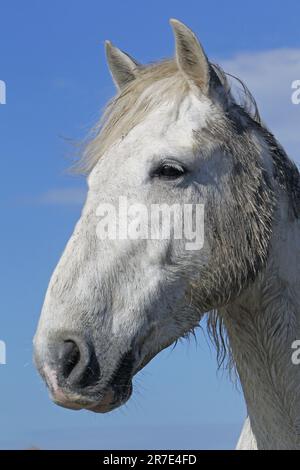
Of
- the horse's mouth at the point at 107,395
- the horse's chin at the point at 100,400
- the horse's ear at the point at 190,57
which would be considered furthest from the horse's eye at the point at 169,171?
the horse's chin at the point at 100,400

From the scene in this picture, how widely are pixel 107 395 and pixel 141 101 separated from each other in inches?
67.0

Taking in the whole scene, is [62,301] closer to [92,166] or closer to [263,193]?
[92,166]

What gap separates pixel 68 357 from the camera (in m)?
3.99

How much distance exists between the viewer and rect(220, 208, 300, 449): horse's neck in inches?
178

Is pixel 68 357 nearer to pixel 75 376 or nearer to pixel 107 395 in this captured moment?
pixel 75 376

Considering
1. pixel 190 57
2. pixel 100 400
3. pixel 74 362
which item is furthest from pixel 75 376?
pixel 190 57

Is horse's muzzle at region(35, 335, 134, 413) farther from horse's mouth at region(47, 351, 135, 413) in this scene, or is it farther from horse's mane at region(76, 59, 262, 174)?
horse's mane at region(76, 59, 262, 174)

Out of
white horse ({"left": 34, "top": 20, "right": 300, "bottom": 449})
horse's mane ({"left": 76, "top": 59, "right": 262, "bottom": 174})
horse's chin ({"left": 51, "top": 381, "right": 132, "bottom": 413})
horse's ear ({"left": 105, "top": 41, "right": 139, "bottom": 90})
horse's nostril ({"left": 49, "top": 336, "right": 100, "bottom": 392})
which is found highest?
horse's ear ({"left": 105, "top": 41, "right": 139, "bottom": 90})

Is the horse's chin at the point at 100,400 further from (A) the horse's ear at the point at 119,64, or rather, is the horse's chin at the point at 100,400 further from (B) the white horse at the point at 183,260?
(A) the horse's ear at the point at 119,64

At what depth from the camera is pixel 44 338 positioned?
3.99 metres

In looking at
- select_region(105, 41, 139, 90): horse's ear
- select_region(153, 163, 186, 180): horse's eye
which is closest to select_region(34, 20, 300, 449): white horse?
select_region(153, 163, 186, 180): horse's eye

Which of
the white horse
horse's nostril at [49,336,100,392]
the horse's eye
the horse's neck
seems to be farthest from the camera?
the horse's neck

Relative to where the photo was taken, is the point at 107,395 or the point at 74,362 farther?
the point at 107,395

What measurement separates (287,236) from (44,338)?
1538 millimetres
